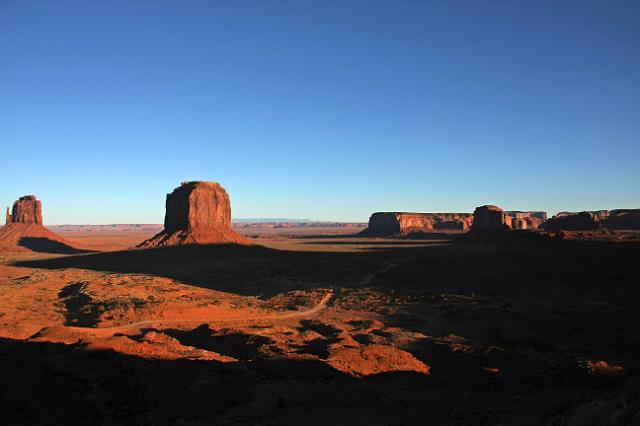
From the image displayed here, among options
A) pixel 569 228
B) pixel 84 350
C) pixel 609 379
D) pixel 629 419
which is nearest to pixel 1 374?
pixel 84 350

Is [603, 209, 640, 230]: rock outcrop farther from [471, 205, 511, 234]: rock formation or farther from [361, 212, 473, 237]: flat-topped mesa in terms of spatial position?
[361, 212, 473, 237]: flat-topped mesa

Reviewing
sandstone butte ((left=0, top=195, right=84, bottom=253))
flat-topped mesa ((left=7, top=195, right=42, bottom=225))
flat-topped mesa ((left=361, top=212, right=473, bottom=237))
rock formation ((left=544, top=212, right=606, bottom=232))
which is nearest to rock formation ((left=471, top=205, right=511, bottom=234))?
rock formation ((left=544, top=212, right=606, bottom=232))

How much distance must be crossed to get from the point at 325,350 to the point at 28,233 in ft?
296

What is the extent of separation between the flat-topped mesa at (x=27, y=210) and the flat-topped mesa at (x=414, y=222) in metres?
99.4

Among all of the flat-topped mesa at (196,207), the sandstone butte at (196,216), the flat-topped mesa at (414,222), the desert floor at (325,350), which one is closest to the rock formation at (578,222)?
the flat-topped mesa at (414,222)

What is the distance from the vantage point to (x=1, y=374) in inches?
634

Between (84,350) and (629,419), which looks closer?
(629,419)

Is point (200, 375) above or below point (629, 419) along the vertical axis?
below

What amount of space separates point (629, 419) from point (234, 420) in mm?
8739

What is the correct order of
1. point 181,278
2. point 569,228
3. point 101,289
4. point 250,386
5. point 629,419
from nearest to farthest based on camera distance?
1. point 629,419
2. point 250,386
3. point 101,289
4. point 181,278
5. point 569,228

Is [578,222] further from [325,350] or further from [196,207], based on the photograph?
[325,350]

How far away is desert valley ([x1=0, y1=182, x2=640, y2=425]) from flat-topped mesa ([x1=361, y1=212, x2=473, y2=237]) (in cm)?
9573

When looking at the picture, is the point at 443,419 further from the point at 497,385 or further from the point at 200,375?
the point at 200,375

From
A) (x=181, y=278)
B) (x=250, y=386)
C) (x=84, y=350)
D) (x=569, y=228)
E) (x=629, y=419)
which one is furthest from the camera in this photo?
(x=569, y=228)
